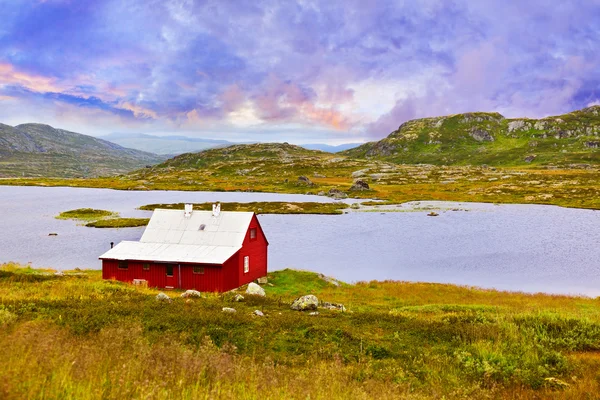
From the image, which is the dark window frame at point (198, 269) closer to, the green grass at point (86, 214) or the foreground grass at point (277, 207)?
the foreground grass at point (277, 207)

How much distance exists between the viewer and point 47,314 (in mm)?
17344

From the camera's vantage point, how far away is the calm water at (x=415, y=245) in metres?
54.4

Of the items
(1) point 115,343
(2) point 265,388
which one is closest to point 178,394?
(2) point 265,388

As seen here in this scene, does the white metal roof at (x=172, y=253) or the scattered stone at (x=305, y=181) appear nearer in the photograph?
the white metal roof at (x=172, y=253)

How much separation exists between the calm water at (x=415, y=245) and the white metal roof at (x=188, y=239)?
12164 millimetres

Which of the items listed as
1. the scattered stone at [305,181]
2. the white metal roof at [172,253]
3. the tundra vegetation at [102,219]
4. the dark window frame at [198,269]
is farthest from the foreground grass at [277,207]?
the dark window frame at [198,269]

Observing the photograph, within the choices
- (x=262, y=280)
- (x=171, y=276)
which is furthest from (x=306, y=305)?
(x=171, y=276)

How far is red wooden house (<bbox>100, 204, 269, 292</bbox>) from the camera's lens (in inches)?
1634

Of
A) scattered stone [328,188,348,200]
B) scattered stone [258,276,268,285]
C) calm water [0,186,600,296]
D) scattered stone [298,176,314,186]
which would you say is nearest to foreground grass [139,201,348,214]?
calm water [0,186,600,296]

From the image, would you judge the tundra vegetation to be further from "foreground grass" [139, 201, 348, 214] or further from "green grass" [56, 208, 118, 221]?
"foreground grass" [139, 201, 348, 214]

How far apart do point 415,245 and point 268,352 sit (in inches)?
2390

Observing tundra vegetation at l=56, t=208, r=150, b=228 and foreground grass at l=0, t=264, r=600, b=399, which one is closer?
foreground grass at l=0, t=264, r=600, b=399

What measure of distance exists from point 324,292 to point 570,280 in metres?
32.2

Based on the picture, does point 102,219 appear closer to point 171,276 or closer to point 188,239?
point 188,239
